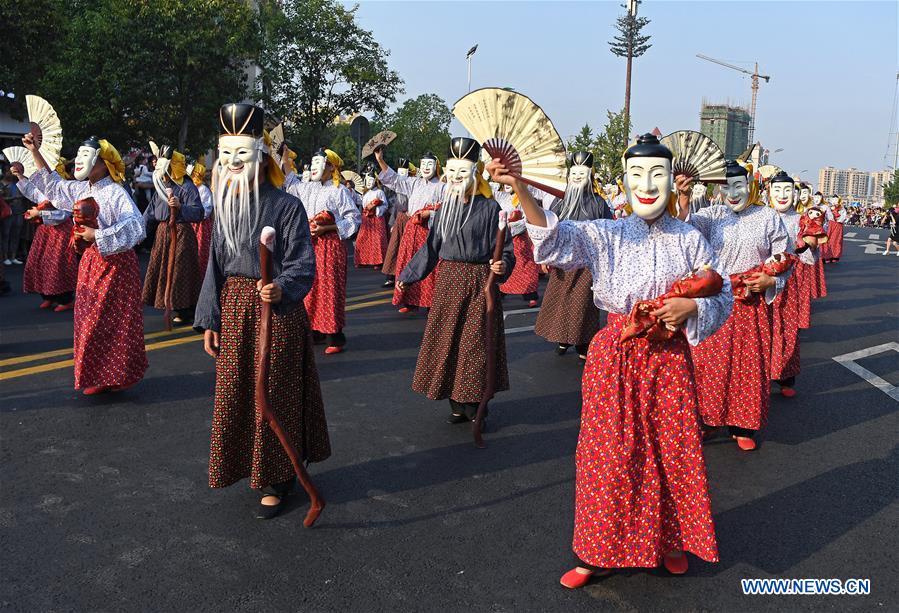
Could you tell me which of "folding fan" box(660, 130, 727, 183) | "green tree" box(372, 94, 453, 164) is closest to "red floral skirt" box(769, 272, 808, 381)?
"folding fan" box(660, 130, 727, 183)

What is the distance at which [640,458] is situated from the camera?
3236 millimetres

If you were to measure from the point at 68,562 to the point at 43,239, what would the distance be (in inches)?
303

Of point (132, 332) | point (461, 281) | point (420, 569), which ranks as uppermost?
point (461, 281)

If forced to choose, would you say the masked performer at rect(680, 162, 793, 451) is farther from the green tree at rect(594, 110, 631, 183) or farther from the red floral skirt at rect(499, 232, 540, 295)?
the green tree at rect(594, 110, 631, 183)

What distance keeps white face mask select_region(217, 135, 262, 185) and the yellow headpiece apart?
95.2 inches

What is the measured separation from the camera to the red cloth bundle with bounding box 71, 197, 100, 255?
538 cm

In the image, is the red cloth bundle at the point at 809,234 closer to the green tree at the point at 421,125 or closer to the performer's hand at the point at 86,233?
the performer's hand at the point at 86,233

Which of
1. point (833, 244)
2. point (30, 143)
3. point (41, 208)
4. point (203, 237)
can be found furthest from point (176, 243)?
point (833, 244)

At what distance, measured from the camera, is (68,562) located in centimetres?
340

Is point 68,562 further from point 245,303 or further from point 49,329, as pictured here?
point 49,329

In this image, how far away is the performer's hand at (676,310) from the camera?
118 inches

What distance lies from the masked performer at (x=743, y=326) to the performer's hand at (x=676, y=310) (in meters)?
2.23

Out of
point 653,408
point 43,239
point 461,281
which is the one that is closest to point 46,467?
point 461,281

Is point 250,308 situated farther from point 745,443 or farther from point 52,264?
point 52,264
